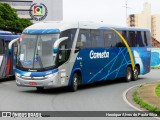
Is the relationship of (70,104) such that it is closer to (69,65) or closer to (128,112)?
(128,112)

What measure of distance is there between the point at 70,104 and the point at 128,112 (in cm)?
272

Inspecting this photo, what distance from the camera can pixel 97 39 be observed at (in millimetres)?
24062

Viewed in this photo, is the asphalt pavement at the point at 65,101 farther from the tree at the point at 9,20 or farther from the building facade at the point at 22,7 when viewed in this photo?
the building facade at the point at 22,7

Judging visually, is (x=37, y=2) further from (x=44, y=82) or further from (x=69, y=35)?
(x=44, y=82)

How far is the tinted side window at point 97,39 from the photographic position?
77.4 ft

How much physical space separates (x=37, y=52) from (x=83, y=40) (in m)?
3.06

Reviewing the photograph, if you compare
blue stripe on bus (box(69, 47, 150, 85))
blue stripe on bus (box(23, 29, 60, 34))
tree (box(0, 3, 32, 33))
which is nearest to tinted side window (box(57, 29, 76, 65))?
blue stripe on bus (box(23, 29, 60, 34))

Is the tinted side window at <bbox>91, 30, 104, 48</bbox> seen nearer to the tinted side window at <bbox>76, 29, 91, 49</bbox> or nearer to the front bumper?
the tinted side window at <bbox>76, 29, 91, 49</bbox>

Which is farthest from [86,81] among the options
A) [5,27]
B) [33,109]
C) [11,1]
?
[11,1]

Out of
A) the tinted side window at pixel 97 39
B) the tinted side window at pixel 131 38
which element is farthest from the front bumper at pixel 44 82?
the tinted side window at pixel 131 38

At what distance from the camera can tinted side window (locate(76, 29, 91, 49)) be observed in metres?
22.0

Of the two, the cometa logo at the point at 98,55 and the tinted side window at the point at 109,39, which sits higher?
the tinted side window at the point at 109,39

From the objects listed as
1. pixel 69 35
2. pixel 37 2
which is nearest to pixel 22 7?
pixel 37 2

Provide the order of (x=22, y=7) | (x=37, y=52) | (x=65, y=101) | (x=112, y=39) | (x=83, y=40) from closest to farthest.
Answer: (x=65, y=101)
(x=37, y=52)
(x=83, y=40)
(x=112, y=39)
(x=22, y=7)
